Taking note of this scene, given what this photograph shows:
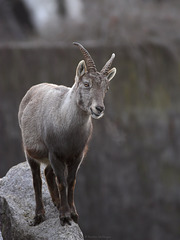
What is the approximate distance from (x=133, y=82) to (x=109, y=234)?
426cm

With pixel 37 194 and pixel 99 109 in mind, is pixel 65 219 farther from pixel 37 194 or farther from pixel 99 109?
pixel 99 109

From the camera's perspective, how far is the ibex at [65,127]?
669cm

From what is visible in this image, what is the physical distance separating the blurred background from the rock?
22.8ft

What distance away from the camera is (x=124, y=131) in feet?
52.6

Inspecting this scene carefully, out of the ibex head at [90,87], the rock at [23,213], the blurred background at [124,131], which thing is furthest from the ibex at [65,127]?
the blurred background at [124,131]

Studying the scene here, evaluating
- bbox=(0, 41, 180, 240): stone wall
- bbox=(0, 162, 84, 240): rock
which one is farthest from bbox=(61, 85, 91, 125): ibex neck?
bbox=(0, 41, 180, 240): stone wall

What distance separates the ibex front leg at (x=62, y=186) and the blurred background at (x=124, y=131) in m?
8.07

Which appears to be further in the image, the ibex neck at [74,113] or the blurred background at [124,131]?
the blurred background at [124,131]

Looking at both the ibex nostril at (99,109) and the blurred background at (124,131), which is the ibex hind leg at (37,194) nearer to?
the ibex nostril at (99,109)

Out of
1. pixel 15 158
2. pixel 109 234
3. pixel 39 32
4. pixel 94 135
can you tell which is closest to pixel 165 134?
pixel 94 135

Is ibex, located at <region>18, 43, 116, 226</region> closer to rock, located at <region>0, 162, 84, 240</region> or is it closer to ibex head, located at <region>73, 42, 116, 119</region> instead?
ibex head, located at <region>73, 42, 116, 119</region>

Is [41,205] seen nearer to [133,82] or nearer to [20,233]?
[20,233]

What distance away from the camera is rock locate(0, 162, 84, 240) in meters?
7.08

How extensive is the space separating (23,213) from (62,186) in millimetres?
1027
